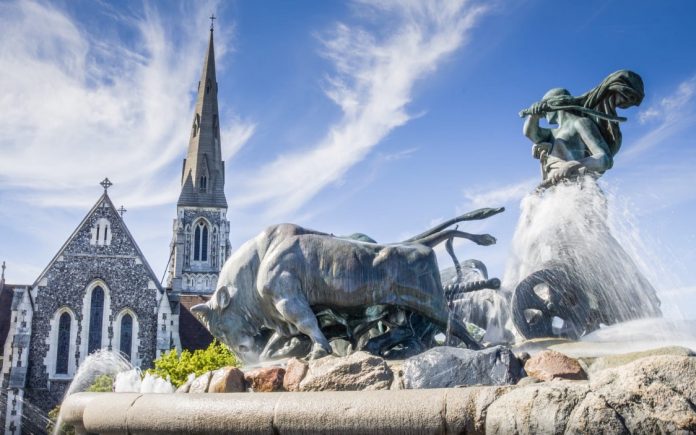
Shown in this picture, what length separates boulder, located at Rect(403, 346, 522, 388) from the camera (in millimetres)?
4422

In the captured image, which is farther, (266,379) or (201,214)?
(201,214)

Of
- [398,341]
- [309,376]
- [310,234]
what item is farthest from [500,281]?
[309,376]

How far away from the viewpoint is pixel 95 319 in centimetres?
3794

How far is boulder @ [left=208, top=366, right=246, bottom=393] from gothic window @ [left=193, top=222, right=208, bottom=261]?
58.2 meters

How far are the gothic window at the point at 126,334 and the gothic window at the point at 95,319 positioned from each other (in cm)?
112

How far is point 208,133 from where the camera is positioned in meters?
69.5

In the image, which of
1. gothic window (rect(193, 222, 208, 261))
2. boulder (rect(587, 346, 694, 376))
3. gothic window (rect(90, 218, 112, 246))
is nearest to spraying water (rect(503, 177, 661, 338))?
boulder (rect(587, 346, 694, 376))

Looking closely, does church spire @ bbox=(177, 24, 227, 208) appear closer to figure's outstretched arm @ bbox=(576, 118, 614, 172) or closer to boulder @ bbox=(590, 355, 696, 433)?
figure's outstretched arm @ bbox=(576, 118, 614, 172)

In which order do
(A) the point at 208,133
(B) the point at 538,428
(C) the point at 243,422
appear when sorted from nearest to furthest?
1. (B) the point at 538,428
2. (C) the point at 243,422
3. (A) the point at 208,133

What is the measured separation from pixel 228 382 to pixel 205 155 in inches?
2568

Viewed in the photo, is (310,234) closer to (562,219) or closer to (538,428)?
(562,219)

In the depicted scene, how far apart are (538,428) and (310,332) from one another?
2837 mm

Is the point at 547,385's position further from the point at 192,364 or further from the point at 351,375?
the point at 192,364

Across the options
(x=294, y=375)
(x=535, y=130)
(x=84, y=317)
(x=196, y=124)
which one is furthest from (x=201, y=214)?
(x=294, y=375)
